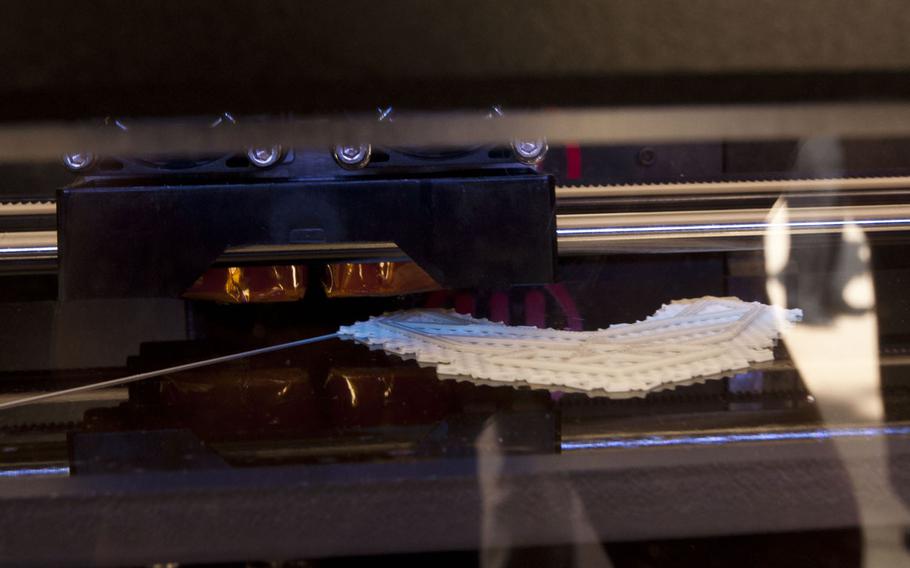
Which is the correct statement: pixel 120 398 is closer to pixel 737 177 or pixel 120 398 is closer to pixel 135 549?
pixel 135 549

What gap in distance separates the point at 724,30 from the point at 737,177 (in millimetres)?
1190

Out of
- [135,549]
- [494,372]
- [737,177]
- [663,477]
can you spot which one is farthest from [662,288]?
[135,549]

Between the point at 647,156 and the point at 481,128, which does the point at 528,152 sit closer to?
the point at 647,156

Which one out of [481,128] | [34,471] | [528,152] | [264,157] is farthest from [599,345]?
[481,128]

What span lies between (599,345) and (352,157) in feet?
1.08

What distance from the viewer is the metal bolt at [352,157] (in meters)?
0.96

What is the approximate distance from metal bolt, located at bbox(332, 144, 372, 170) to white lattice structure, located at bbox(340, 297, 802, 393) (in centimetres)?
19

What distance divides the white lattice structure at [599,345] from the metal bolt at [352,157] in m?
0.19

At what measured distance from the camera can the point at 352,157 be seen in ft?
3.16

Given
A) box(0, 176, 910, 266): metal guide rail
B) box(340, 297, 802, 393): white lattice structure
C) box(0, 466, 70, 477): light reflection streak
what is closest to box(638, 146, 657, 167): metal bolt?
box(0, 176, 910, 266): metal guide rail

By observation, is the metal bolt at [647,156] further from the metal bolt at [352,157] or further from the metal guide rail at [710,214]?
the metal bolt at [352,157]

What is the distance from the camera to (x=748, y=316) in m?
1.00

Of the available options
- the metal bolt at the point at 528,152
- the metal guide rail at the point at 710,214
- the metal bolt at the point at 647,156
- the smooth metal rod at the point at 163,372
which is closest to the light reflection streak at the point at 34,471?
Answer: the smooth metal rod at the point at 163,372

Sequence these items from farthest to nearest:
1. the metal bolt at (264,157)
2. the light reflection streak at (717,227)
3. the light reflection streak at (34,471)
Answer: the light reflection streak at (717,227)
the metal bolt at (264,157)
the light reflection streak at (34,471)
